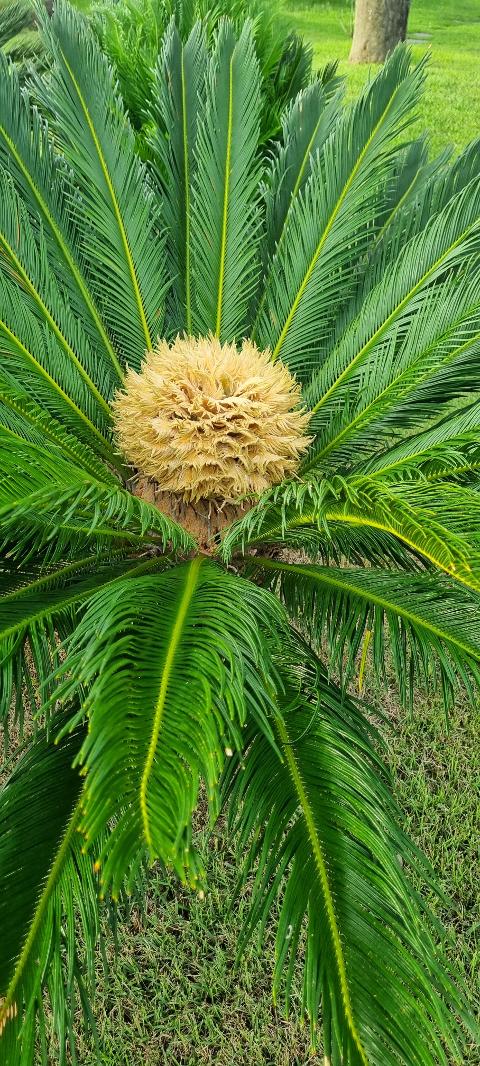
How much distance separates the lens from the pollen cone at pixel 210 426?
1912mm

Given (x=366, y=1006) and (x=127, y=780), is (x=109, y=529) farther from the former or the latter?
(x=366, y=1006)

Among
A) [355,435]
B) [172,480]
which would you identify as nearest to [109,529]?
[172,480]

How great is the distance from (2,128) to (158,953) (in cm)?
203

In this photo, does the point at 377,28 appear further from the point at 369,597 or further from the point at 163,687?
the point at 163,687

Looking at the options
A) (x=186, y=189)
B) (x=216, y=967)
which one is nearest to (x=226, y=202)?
(x=186, y=189)

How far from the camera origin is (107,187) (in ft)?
7.59

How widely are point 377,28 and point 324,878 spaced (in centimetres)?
958

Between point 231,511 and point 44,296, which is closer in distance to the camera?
point 231,511

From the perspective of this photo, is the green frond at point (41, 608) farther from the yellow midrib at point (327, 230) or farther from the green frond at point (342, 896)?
the yellow midrib at point (327, 230)

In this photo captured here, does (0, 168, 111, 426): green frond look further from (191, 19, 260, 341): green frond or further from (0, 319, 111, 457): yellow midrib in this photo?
(191, 19, 260, 341): green frond

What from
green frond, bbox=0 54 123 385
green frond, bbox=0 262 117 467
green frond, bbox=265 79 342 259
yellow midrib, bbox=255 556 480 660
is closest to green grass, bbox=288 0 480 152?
green frond, bbox=265 79 342 259

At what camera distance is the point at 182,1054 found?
1.74 meters

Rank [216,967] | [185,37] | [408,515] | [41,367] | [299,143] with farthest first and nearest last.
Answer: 1. [185,37]
2. [299,143]
3. [41,367]
4. [216,967]
5. [408,515]

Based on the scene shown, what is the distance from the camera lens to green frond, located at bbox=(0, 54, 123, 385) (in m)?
2.18
